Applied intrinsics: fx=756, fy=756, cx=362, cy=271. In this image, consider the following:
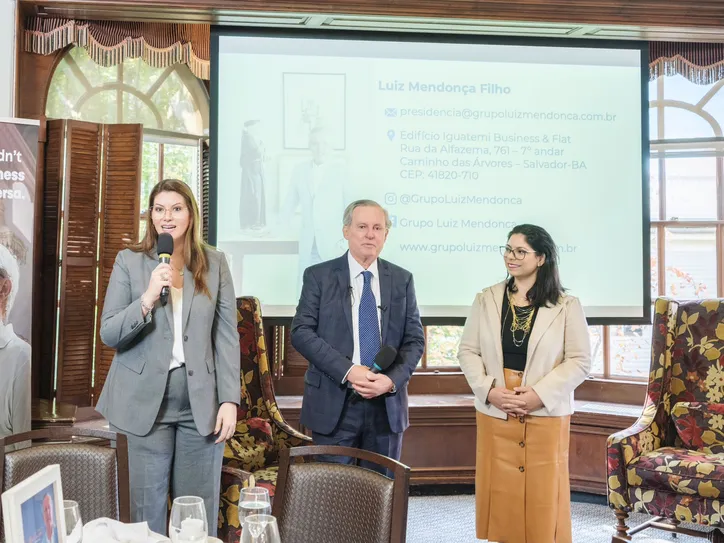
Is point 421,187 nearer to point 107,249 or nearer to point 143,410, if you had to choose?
point 107,249

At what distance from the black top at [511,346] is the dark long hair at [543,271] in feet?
0.20

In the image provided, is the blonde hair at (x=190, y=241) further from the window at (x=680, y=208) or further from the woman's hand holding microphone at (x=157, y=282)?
the window at (x=680, y=208)

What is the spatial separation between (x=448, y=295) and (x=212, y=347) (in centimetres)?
181

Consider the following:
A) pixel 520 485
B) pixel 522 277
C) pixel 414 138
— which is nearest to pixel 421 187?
pixel 414 138

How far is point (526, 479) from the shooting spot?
2996mm

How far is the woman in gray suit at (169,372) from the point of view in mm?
2311

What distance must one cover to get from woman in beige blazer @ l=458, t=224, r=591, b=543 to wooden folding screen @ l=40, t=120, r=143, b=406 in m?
2.18

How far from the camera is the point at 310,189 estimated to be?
3.91 metres

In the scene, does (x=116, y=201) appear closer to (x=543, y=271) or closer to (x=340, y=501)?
(x=543, y=271)

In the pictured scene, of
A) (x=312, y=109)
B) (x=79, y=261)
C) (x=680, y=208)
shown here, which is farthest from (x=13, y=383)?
(x=680, y=208)

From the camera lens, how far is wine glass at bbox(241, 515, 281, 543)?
3.92ft

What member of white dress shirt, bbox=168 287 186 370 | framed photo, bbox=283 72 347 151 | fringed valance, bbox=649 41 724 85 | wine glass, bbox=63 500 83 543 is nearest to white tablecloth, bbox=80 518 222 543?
wine glass, bbox=63 500 83 543

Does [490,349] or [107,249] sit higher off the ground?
[107,249]

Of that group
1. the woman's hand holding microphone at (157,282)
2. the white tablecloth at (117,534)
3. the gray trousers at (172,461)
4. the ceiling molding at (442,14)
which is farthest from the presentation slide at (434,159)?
the white tablecloth at (117,534)
